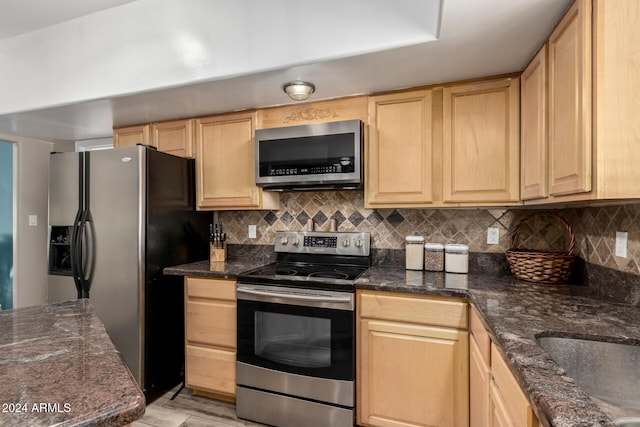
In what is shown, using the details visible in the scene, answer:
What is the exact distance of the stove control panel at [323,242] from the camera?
2334 mm

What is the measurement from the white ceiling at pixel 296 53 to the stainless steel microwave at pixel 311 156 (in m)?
0.24

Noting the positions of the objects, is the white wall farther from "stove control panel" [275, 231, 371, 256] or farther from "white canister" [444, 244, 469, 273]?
"white canister" [444, 244, 469, 273]

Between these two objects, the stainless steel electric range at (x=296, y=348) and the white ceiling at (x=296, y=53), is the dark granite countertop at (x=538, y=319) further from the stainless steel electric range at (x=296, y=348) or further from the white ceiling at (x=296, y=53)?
the white ceiling at (x=296, y=53)

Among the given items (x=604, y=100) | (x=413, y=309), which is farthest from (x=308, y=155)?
(x=604, y=100)

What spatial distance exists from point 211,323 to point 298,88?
1633mm

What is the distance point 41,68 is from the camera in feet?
7.52

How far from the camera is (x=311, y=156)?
7.10 ft

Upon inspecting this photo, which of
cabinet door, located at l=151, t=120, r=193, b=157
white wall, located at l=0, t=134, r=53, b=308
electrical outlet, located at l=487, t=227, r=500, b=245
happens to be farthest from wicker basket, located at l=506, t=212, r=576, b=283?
white wall, located at l=0, t=134, r=53, b=308

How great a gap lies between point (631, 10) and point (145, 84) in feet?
7.51

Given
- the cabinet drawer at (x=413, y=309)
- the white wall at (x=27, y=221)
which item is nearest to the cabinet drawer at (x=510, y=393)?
the cabinet drawer at (x=413, y=309)

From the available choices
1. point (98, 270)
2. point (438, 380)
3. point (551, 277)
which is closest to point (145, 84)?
point (98, 270)

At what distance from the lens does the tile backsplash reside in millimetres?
1480

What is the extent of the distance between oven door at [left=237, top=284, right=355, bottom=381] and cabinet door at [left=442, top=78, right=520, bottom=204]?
38.2 inches

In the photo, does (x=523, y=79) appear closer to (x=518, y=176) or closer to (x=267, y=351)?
(x=518, y=176)
